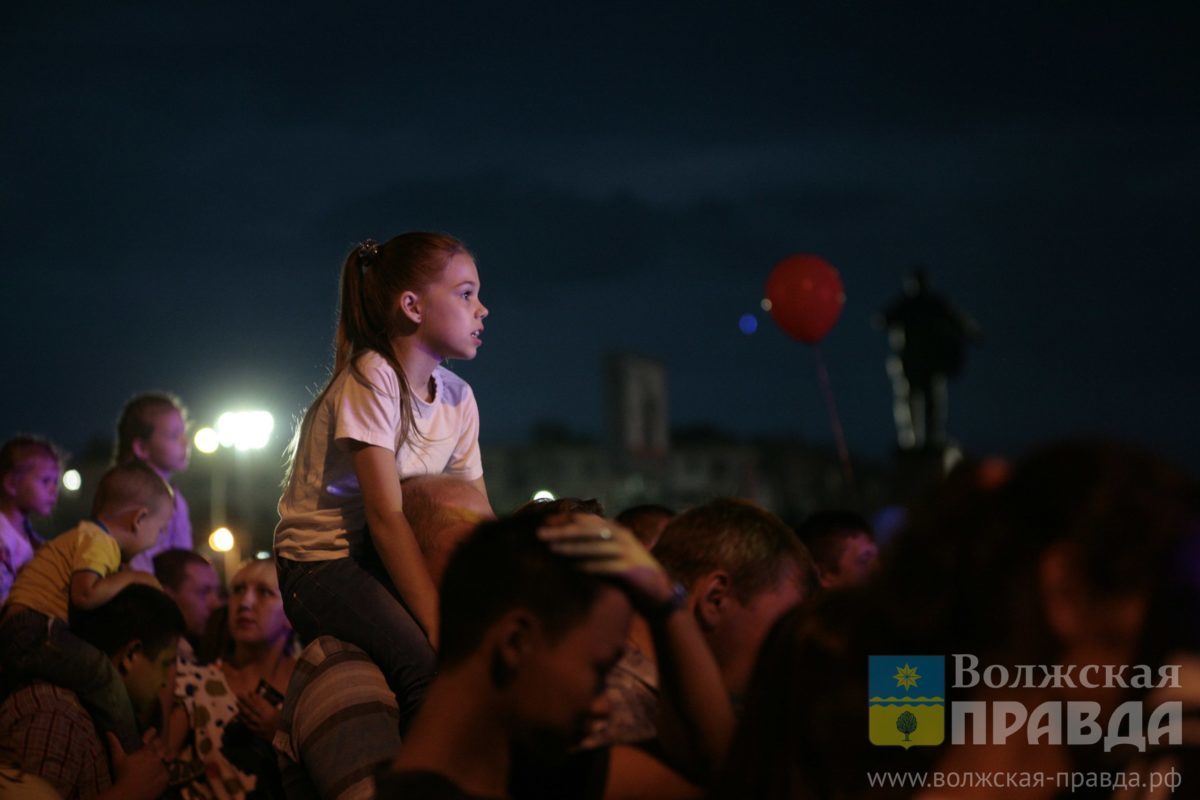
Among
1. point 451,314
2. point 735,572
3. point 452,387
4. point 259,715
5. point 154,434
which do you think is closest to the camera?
point 735,572

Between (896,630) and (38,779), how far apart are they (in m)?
3.28

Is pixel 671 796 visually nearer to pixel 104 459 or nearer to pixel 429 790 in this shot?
pixel 429 790

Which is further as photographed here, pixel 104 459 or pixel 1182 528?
pixel 104 459

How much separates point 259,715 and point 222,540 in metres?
5.07

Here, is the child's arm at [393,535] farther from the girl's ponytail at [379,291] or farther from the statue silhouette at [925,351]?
the statue silhouette at [925,351]

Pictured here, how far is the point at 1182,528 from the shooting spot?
1887mm

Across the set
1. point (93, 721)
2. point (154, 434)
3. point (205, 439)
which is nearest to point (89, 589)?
point (93, 721)

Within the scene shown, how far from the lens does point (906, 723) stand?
2225 mm

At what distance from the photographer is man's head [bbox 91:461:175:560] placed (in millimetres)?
5898

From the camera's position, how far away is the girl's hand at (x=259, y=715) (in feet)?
16.2

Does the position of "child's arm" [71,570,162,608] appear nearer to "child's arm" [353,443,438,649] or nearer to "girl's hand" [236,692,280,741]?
"girl's hand" [236,692,280,741]

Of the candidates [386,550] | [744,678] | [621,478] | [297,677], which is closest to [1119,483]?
[744,678]

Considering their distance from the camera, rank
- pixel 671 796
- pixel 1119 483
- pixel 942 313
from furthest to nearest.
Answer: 1. pixel 942 313
2. pixel 671 796
3. pixel 1119 483

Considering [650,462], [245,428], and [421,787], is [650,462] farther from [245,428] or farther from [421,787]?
[421,787]
